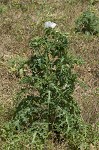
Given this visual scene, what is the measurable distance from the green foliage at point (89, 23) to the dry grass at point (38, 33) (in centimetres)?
16

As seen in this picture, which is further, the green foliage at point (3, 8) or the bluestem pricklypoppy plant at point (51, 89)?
the green foliage at point (3, 8)

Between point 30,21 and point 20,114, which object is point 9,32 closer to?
point 30,21

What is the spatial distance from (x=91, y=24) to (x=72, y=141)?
13.6 ft

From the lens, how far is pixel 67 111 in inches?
193

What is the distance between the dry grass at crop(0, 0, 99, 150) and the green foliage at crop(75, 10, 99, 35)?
0.16 metres

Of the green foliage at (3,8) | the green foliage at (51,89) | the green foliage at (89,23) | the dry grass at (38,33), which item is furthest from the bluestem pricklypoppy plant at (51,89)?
the green foliage at (3,8)

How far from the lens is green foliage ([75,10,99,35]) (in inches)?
338

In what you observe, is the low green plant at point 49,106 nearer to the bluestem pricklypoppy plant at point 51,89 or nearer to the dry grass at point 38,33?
the bluestem pricklypoppy plant at point 51,89

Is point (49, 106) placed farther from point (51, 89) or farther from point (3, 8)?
point (3, 8)

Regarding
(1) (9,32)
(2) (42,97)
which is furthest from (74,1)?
(2) (42,97)

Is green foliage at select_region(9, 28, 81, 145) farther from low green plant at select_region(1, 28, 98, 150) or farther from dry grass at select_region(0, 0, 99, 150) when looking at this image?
dry grass at select_region(0, 0, 99, 150)

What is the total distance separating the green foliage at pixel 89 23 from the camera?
8.58 m

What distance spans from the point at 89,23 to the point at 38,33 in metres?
1.08

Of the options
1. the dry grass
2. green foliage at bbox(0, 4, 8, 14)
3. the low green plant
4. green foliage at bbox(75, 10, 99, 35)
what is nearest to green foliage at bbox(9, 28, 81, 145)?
the low green plant
